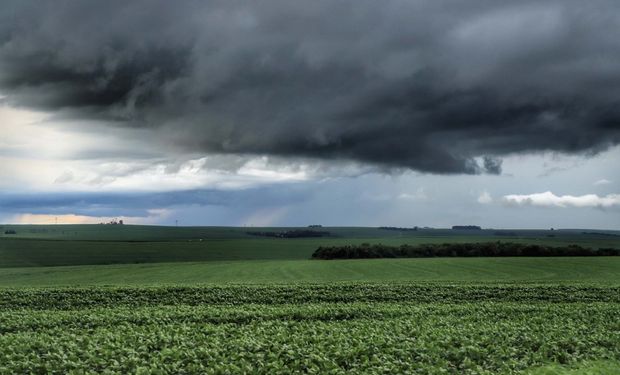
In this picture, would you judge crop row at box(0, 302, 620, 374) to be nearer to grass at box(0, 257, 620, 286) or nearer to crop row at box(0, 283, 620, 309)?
crop row at box(0, 283, 620, 309)

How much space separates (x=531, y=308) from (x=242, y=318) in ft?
62.5

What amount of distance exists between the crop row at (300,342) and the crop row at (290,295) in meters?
9.29

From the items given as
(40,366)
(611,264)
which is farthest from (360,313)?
(611,264)

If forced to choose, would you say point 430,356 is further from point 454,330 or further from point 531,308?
point 531,308

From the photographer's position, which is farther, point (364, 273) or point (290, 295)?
point (364, 273)

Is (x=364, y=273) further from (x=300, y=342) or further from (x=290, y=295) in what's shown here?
(x=300, y=342)

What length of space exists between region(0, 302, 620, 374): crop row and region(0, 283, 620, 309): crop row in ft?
30.5

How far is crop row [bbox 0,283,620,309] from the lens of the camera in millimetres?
40375

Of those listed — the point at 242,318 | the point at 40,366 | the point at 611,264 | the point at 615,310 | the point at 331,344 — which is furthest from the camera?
the point at 611,264

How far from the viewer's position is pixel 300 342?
22.0 meters

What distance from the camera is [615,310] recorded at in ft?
107

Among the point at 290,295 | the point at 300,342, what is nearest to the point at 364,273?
the point at 290,295

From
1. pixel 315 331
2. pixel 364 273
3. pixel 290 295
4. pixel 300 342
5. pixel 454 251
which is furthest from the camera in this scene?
pixel 454 251

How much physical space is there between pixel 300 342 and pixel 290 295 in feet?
67.5
